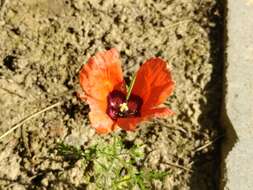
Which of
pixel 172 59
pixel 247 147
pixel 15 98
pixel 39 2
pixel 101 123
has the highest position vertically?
pixel 39 2

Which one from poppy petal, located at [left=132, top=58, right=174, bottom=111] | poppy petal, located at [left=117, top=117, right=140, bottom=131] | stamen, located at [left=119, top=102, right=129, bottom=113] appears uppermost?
poppy petal, located at [left=132, top=58, right=174, bottom=111]

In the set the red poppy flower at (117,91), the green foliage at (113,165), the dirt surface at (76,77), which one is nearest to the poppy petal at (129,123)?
the red poppy flower at (117,91)

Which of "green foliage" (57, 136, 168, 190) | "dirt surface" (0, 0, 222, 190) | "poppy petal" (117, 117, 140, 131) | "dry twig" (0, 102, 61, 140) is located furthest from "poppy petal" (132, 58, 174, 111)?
"dry twig" (0, 102, 61, 140)

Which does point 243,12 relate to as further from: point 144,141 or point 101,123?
point 101,123

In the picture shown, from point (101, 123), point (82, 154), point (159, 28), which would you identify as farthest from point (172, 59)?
point (101, 123)

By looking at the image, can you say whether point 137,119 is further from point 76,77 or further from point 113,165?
point 76,77

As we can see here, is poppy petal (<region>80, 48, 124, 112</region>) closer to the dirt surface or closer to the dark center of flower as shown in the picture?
the dark center of flower

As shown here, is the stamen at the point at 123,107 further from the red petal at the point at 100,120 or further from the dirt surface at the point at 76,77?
the dirt surface at the point at 76,77
